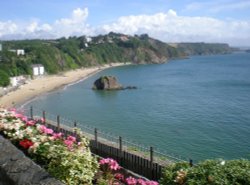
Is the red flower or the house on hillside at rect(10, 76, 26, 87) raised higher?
the red flower

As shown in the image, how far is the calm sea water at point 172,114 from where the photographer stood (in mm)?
40344

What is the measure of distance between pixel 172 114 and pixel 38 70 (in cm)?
7350

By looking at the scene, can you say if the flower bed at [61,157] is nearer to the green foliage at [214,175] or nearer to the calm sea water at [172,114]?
the green foliage at [214,175]

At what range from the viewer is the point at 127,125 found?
50438 millimetres

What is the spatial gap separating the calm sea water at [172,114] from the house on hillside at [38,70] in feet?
86.4

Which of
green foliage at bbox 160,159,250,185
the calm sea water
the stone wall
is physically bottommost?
the calm sea water

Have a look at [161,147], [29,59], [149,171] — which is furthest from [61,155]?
[29,59]

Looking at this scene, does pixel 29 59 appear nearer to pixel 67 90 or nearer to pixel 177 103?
pixel 67 90

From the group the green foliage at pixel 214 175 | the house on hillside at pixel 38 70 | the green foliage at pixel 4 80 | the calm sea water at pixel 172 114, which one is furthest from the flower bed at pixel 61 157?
the house on hillside at pixel 38 70

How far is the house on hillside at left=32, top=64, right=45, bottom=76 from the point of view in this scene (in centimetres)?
12007

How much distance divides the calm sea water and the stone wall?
101 ft

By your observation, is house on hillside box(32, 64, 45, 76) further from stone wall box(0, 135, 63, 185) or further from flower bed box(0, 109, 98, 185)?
stone wall box(0, 135, 63, 185)

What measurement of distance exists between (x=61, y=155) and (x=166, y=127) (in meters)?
41.4

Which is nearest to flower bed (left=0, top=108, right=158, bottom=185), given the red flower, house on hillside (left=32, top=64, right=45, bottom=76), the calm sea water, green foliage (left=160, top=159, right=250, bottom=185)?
the red flower
